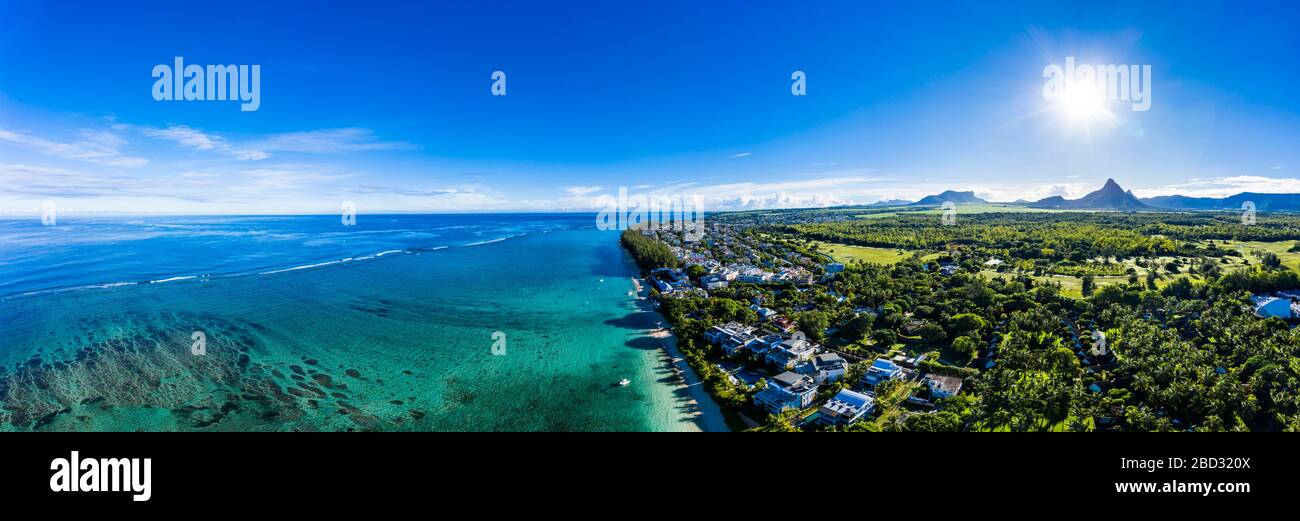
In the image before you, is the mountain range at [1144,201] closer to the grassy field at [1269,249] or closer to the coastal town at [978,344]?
the grassy field at [1269,249]

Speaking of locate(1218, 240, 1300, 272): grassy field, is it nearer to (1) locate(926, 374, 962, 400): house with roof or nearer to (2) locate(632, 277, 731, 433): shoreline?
(1) locate(926, 374, 962, 400): house with roof

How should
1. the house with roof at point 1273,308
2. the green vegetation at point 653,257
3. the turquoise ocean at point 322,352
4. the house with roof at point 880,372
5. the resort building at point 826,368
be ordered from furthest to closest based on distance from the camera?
1. the green vegetation at point 653,257
2. the house with roof at point 1273,308
3. the resort building at point 826,368
4. the house with roof at point 880,372
5. the turquoise ocean at point 322,352

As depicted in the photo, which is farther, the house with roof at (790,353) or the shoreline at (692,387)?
the house with roof at (790,353)

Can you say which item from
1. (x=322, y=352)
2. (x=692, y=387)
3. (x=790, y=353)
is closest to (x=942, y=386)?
(x=790, y=353)

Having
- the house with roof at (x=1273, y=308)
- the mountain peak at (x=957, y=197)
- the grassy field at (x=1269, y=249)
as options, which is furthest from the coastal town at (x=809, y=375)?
the mountain peak at (x=957, y=197)

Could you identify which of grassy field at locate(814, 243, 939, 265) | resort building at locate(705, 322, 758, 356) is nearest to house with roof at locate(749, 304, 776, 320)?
resort building at locate(705, 322, 758, 356)

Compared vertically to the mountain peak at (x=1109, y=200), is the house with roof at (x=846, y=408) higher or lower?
lower

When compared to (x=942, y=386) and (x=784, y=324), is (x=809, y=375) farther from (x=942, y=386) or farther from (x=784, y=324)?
(x=784, y=324)
